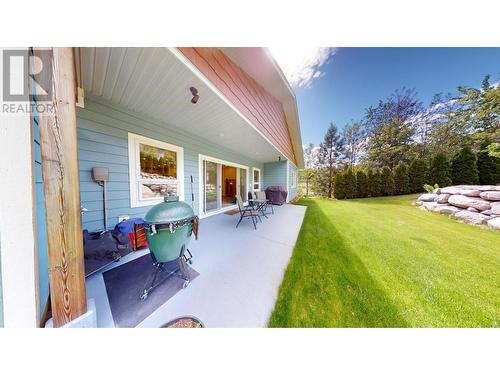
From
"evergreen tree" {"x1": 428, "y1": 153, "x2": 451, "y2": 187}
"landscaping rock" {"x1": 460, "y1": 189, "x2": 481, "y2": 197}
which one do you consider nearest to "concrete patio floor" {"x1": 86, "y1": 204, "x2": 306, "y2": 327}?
"landscaping rock" {"x1": 460, "y1": 189, "x2": 481, "y2": 197}

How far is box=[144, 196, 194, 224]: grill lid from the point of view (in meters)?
1.62

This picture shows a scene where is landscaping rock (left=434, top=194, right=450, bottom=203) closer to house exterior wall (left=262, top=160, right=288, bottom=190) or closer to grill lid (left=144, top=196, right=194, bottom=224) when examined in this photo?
house exterior wall (left=262, top=160, right=288, bottom=190)

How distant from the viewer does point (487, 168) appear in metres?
8.59

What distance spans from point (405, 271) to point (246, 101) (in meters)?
3.95

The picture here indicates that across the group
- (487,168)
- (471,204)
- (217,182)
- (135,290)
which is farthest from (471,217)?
(135,290)

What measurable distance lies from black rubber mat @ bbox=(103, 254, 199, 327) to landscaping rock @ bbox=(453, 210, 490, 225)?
26.0ft

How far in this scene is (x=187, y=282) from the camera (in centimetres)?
178

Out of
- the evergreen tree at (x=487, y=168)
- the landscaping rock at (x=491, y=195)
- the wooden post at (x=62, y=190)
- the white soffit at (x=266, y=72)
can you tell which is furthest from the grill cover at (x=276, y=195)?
the evergreen tree at (x=487, y=168)

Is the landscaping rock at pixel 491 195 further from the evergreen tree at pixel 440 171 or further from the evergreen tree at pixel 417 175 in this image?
the evergreen tree at pixel 417 175

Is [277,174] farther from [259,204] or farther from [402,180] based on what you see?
[402,180]
